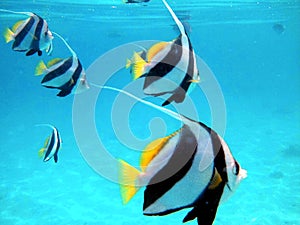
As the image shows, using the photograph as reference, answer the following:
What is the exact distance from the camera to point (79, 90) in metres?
3.16

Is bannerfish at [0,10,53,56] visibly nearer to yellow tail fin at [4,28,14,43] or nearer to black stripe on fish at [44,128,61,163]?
yellow tail fin at [4,28,14,43]

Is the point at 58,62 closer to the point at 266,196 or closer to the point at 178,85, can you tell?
the point at 178,85

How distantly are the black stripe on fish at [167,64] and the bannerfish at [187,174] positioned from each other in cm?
62

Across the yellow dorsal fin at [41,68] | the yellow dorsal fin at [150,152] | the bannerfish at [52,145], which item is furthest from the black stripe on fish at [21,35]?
the yellow dorsal fin at [150,152]

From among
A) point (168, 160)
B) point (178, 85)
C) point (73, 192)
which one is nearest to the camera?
point (168, 160)

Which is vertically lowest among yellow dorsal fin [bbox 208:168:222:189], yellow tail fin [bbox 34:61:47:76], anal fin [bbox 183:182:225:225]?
yellow tail fin [bbox 34:61:47:76]

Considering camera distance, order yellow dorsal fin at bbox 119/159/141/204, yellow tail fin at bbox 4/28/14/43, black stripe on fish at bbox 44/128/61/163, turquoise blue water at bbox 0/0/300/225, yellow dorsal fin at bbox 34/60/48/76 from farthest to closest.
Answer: turquoise blue water at bbox 0/0/300/225, black stripe on fish at bbox 44/128/61/163, yellow tail fin at bbox 4/28/14/43, yellow dorsal fin at bbox 34/60/48/76, yellow dorsal fin at bbox 119/159/141/204

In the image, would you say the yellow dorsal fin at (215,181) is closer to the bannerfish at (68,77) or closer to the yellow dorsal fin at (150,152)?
the yellow dorsal fin at (150,152)

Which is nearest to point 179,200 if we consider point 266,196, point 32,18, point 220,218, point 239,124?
point 32,18

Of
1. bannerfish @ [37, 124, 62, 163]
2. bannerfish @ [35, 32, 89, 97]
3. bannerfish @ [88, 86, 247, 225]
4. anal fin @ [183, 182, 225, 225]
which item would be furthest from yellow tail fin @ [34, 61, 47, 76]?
anal fin @ [183, 182, 225, 225]

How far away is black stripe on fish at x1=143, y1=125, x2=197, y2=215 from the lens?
4.37ft

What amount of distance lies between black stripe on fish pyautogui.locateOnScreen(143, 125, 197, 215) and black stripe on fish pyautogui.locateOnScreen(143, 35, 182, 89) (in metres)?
0.63

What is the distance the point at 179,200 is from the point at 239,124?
76.9 feet

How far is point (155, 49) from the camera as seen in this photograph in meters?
1.92
